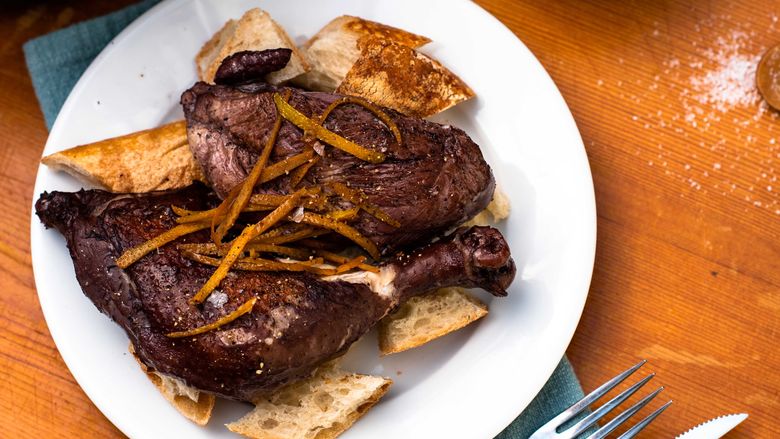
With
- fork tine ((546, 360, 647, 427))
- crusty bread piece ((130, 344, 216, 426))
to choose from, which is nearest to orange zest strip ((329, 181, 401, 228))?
crusty bread piece ((130, 344, 216, 426))

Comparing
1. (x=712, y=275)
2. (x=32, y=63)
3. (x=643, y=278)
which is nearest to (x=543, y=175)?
(x=643, y=278)

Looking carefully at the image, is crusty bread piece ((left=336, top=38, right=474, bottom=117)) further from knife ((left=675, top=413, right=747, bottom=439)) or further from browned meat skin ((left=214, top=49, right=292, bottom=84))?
knife ((left=675, top=413, right=747, bottom=439))

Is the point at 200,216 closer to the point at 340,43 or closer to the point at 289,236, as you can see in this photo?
the point at 289,236

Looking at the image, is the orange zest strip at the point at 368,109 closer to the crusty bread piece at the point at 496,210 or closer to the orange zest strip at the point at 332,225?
the orange zest strip at the point at 332,225

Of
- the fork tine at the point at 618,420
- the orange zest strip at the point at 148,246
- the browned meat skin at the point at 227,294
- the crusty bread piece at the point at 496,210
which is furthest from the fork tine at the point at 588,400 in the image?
the orange zest strip at the point at 148,246

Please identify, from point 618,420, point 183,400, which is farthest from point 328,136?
point 618,420

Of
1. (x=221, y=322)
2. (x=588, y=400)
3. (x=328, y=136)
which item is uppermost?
(x=328, y=136)
